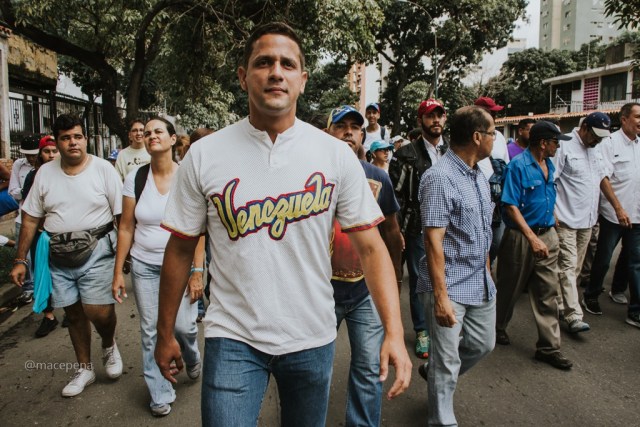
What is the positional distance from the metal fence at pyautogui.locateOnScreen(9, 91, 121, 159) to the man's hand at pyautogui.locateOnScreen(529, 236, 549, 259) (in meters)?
11.9

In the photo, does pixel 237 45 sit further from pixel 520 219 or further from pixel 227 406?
pixel 227 406

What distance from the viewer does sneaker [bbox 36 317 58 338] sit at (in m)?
5.29

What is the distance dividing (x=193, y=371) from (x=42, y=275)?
1.33m

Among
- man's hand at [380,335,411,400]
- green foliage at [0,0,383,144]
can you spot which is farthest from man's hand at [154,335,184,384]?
green foliage at [0,0,383,144]

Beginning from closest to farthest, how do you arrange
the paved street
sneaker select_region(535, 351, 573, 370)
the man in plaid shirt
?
1. the man in plaid shirt
2. the paved street
3. sneaker select_region(535, 351, 573, 370)

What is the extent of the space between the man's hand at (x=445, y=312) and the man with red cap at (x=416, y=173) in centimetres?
161

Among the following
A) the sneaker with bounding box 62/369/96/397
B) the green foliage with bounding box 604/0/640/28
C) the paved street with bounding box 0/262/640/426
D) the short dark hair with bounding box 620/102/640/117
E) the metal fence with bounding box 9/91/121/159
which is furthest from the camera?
the metal fence with bounding box 9/91/121/159

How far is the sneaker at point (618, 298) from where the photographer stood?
607 cm

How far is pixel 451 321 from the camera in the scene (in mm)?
2975

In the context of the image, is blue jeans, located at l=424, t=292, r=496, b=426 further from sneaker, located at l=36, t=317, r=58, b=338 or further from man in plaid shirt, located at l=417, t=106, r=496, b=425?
sneaker, located at l=36, t=317, r=58, b=338

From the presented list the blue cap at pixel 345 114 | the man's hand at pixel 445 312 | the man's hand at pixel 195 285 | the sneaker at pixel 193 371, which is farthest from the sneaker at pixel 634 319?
the man's hand at pixel 195 285

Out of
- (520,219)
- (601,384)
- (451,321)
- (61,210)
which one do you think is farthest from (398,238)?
(61,210)

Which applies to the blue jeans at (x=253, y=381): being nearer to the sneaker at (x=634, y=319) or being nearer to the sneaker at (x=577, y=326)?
the sneaker at (x=577, y=326)

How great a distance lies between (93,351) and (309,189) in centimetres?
385
